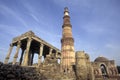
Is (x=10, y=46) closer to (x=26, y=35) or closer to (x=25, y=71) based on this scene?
(x=26, y=35)

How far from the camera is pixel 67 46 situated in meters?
24.9

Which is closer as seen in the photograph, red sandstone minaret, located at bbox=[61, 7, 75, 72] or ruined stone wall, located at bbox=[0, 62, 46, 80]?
ruined stone wall, located at bbox=[0, 62, 46, 80]

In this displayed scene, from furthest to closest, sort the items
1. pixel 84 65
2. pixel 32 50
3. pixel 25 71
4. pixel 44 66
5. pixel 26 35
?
pixel 32 50 → pixel 26 35 → pixel 84 65 → pixel 44 66 → pixel 25 71

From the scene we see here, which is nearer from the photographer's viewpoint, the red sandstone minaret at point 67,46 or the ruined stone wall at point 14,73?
the ruined stone wall at point 14,73

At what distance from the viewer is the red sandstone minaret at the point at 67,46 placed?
23672mm

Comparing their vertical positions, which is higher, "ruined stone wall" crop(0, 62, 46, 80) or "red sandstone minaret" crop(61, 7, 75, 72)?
"red sandstone minaret" crop(61, 7, 75, 72)

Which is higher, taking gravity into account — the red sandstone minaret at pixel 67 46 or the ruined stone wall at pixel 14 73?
the red sandstone minaret at pixel 67 46

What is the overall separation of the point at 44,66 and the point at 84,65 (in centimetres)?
397

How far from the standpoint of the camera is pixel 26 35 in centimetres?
1866

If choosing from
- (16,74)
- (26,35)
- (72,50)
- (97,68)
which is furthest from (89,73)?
(97,68)

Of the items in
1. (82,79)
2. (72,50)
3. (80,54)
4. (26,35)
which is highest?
(26,35)

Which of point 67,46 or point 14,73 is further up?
point 67,46

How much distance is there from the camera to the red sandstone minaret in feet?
77.7

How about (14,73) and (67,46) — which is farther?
(67,46)
